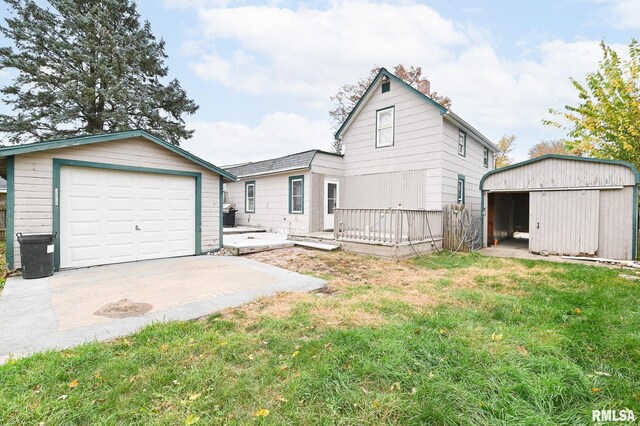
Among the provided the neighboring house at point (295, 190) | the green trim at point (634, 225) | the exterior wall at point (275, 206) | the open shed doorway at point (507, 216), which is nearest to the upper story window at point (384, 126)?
the neighboring house at point (295, 190)

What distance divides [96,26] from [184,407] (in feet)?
72.6

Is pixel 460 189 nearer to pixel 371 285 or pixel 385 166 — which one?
pixel 385 166

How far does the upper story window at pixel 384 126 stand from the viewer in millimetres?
11242

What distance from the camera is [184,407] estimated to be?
6.99 feet

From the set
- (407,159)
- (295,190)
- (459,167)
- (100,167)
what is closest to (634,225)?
(459,167)

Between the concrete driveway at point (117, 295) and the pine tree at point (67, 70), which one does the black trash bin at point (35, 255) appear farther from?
the pine tree at point (67, 70)

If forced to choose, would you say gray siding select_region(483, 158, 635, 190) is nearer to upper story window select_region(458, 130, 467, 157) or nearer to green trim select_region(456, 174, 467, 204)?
green trim select_region(456, 174, 467, 204)

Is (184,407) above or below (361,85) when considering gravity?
below

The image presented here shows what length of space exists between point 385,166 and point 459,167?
2769 mm

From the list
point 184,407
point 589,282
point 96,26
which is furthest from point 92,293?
point 96,26

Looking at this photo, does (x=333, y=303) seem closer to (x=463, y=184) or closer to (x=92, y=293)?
(x=92, y=293)

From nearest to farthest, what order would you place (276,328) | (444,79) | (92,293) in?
(276,328)
(92,293)
(444,79)

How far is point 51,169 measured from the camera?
6438mm

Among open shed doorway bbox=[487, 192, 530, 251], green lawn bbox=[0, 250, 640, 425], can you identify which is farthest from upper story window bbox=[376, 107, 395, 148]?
green lawn bbox=[0, 250, 640, 425]
